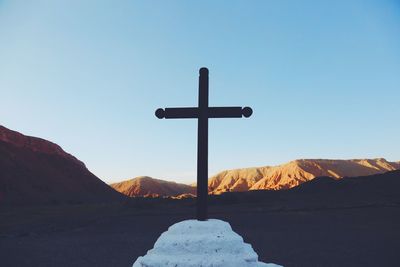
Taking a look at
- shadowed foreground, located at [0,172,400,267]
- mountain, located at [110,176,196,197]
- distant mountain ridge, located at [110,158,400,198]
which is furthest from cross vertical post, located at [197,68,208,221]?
mountain, located at [110,176,196,197]

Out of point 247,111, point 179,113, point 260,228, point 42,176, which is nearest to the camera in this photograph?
point 247,111

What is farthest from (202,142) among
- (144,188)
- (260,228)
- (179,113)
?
(144,188)

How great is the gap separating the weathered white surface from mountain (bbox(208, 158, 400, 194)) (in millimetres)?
58525

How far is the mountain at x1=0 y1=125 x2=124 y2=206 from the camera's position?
1726 inches

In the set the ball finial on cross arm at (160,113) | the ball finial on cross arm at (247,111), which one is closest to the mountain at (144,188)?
the ball finial on cross arm at (160,113)

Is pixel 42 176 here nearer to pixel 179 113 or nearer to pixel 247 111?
pixel 179 113

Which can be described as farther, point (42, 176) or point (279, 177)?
point (279, 177)

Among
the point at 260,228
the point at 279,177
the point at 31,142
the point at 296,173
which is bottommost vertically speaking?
the point at 260,228

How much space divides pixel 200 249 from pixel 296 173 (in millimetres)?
71128

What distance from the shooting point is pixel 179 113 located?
6375mm

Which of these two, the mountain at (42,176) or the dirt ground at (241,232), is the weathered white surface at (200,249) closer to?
the dirt ground at (241,232)

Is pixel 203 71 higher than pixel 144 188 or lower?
lower

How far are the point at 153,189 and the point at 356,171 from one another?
38.4 metres

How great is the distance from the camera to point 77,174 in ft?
187
